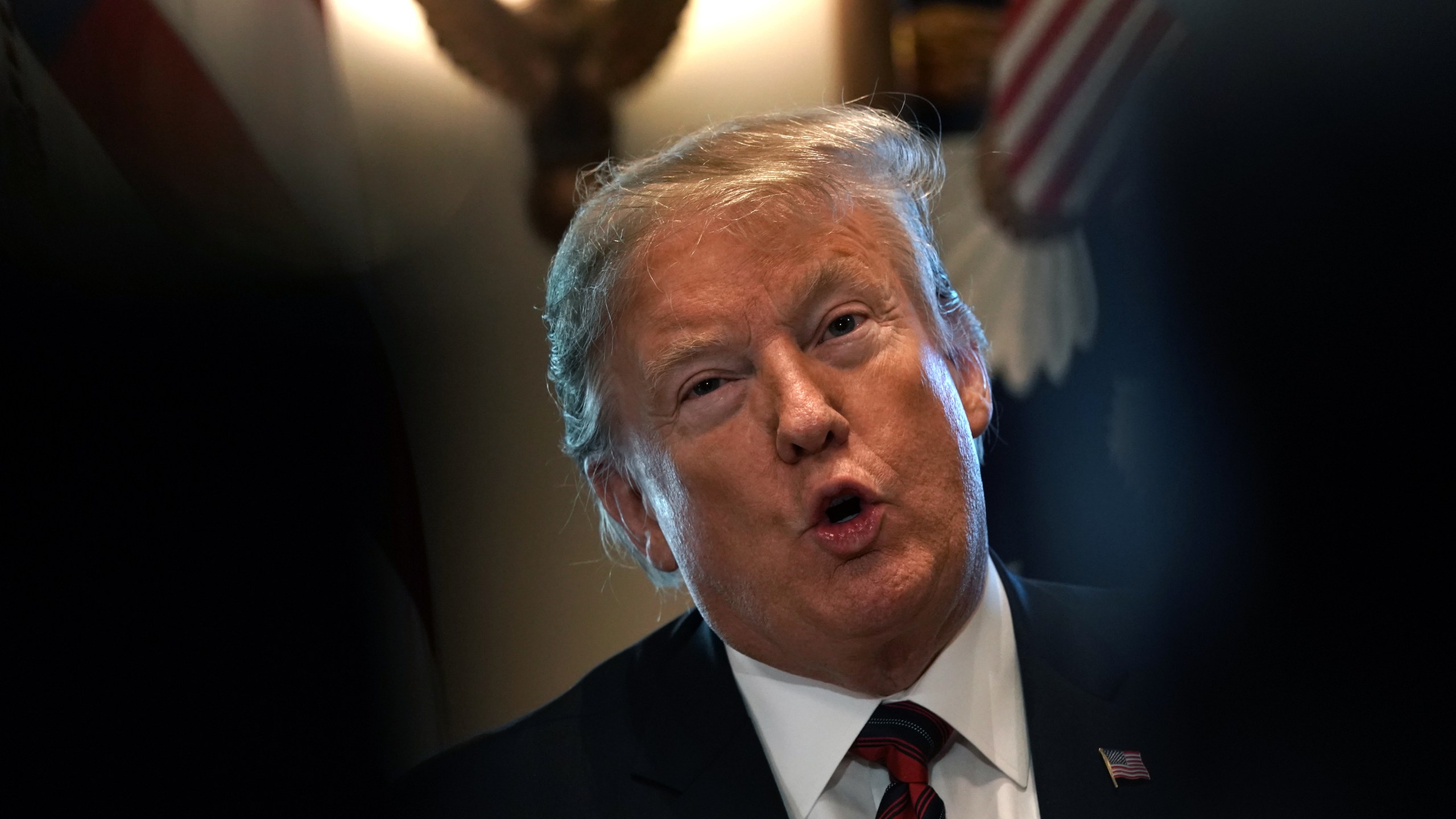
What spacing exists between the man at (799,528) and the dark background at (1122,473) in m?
0.16

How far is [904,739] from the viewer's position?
1.35m

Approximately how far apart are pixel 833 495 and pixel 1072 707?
43 cm

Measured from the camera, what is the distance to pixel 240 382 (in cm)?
140

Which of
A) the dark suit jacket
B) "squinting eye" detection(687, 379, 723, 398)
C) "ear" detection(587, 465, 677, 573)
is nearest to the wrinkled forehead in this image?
"squinting eye" detection(687, 379, 723, 398)

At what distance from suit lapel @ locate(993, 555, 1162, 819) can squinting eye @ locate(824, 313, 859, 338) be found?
0.41 metres

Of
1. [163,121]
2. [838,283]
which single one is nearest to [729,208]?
[838,283]

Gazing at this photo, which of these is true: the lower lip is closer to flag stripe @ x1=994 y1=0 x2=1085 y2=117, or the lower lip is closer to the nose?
the nose

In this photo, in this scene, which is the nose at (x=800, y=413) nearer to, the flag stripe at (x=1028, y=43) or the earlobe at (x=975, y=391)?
the earlobe at (x=975, y=391)

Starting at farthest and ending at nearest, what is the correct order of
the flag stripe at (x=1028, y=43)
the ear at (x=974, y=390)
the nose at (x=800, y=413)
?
the flag stripe at (x=1028, y=43) < the ear at (x=974, y=390) < the nose at (x=800, y=413)

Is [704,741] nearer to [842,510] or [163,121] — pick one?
[842,510]

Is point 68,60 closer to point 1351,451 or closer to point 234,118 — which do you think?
point 234,118

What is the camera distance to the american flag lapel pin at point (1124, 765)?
1349mm

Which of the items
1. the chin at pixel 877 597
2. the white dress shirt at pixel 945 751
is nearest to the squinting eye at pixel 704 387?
the chin at pixel 877 597

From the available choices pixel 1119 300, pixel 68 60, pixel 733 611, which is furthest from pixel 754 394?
pixel 68 60
